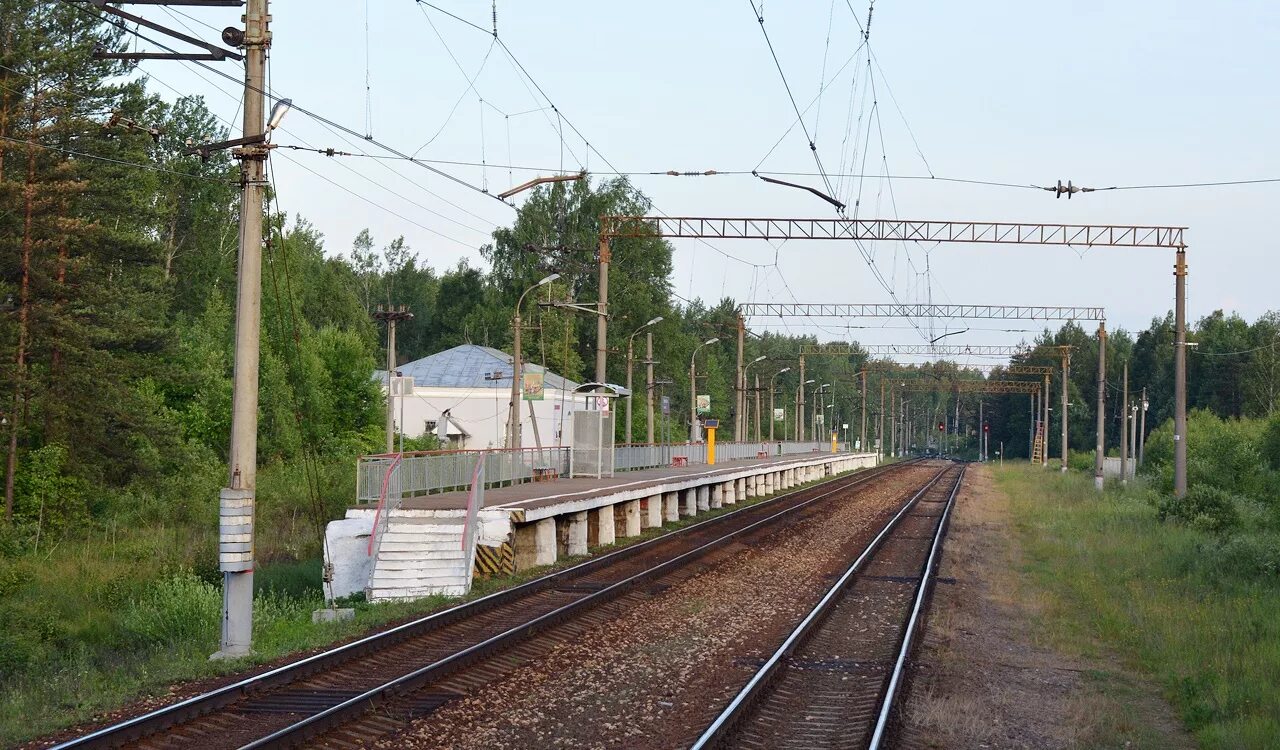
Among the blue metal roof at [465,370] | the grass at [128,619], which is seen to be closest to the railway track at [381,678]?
the grass at [128,619]

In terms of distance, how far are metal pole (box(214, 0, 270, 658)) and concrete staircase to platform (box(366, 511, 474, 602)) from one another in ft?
12.7

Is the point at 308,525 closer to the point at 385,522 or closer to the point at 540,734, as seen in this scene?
the point at 385,522

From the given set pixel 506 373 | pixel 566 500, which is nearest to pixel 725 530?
pixel 566 500

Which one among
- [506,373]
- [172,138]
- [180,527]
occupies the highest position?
[172,138]

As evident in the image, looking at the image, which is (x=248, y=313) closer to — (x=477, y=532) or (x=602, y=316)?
(x=477, y=532)

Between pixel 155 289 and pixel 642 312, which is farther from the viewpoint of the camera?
pixel 642 312

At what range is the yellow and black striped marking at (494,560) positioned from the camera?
20922mm

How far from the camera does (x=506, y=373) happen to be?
211 feet

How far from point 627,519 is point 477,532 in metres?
9.70

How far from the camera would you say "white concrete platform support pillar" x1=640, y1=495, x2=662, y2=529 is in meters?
32.8

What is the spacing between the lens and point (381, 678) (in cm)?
1209

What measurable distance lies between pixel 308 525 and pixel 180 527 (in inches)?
189

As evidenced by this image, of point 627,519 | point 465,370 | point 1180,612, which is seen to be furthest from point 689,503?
point 465,370

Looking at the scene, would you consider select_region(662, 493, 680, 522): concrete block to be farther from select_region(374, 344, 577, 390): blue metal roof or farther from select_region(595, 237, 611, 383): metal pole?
select_region(374, 344, 577, 390): blue metal roof
